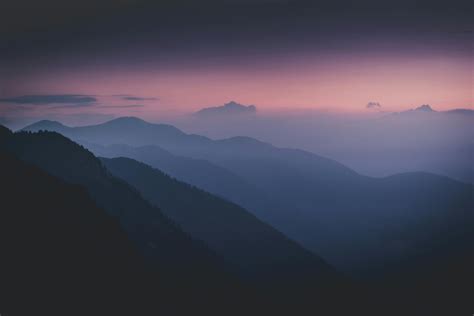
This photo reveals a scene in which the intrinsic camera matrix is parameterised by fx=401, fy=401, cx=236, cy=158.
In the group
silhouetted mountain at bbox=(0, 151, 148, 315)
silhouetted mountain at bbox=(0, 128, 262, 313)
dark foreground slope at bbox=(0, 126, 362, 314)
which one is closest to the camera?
silhouetted mountain at bbox=(0, 151, 148, 315)

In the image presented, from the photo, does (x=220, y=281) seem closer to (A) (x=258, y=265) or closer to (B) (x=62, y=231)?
(A) (x=258, y=265)

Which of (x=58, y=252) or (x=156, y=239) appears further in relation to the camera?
(x=156, y=239)

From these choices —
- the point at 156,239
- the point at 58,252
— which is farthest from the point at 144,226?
the point at 58,252

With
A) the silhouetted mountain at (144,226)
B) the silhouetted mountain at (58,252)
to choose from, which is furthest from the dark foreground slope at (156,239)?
the silhouetted mountain at (58,252)

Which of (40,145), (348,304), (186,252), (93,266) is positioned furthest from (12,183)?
(348,304)

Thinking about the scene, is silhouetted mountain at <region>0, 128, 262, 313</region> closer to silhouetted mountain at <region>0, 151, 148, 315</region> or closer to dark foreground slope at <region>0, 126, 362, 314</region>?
dark foreground slope at <region>0, 126, 362, 314</region>

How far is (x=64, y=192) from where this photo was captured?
113250 mm

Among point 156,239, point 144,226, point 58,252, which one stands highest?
point 58,252

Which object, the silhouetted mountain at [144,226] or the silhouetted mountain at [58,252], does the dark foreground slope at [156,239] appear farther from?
the silhouetted mountain at [58,252]

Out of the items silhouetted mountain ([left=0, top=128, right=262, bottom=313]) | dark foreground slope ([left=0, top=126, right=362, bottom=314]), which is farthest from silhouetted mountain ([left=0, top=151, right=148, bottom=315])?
silhouetted mountain ([left=0, top=128, right=262, bottom=313])

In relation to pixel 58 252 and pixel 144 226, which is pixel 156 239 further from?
pixel 58 252

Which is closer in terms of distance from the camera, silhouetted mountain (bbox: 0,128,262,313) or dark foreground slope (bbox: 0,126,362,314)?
dark foreground slope (bbox: 0,126,362,314)

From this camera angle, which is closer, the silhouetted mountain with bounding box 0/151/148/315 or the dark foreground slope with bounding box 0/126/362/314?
the silhouetted mountain with bounding box 0/151/148/315

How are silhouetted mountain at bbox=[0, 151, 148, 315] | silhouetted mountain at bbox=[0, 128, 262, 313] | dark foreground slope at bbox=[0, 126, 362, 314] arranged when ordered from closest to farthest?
silhouetted mountain at bbox=[0, 151, 148, 315] → dark foreground slope at bbox=[0, 126, 362, 314] → silhouetted mountain at bbox=[0, 128, 262, 313]
